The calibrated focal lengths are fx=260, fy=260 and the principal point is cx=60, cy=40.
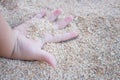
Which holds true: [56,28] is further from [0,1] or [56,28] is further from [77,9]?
[0,1]

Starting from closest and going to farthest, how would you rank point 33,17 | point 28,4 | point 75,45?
point 75,45 < point 33,17 < point 28,4

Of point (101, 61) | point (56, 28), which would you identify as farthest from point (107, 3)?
point (101, 61)

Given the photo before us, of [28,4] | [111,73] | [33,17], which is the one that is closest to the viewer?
[111,73]

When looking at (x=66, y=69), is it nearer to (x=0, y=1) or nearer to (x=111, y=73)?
(x=111, y=73)

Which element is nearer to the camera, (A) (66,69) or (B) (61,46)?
(A) (66,69)

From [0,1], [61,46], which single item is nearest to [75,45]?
[61,46]

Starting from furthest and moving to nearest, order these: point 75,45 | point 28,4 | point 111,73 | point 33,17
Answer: point 28,4
point 33,17
point 75,45
point 111,73
